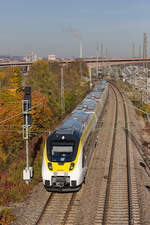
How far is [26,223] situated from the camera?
12234mm

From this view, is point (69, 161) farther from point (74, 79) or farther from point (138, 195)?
point (74, 79)

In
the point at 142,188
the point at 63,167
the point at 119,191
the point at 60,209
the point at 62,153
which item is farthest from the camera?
the point at 142,188

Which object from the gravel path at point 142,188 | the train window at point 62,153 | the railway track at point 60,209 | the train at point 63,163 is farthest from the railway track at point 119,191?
the train window at point 62,153

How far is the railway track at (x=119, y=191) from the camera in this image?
503 inches

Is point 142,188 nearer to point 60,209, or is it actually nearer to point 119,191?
point 119,191

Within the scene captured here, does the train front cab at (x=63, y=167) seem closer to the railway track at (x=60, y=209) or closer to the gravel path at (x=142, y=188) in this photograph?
the railway track at (x=60, y=209)

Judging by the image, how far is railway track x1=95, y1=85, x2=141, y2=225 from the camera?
12766mm

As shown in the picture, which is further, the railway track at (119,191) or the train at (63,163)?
the train at (63,163)

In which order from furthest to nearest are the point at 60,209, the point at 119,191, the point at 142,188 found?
the point at 142,188 → the point at 119,191 → the point at 60,209

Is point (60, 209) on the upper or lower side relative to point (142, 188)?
upper

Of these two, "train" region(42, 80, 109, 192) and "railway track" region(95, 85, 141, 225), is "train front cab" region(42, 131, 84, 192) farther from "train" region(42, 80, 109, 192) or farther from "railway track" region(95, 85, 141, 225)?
"railway track" region(95, 85, 141, 225)

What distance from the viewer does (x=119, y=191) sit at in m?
15.9

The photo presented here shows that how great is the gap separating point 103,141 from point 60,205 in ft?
44.8

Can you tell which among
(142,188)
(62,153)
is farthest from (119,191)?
(62,153)
